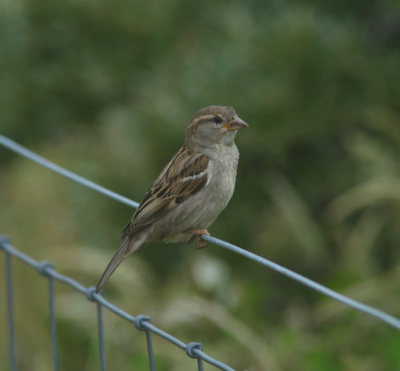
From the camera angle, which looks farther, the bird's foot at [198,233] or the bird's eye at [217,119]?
the bird's eye at [217,119]

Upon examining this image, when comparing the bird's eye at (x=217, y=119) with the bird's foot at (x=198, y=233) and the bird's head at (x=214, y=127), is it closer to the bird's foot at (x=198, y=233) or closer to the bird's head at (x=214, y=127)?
the bird's head at (x=214, y=127)

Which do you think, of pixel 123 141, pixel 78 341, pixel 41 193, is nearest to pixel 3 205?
pixel 41 193

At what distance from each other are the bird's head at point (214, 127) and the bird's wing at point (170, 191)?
0.13 m

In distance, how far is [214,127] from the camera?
11.0 feet

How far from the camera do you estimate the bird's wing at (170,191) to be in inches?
122

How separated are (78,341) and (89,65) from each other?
3.23 m

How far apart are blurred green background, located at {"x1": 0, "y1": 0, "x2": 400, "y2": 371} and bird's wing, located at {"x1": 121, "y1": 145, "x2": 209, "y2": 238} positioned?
2.08 ft

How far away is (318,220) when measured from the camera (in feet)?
15.2

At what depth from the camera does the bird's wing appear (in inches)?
122

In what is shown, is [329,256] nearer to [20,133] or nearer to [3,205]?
[3,205]

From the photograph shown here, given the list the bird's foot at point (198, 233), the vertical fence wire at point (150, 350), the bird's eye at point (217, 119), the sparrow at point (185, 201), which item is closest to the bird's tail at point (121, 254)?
the sparrow at point (185, 201)

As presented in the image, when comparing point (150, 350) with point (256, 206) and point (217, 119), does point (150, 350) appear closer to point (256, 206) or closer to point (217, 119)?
point (217, 119)

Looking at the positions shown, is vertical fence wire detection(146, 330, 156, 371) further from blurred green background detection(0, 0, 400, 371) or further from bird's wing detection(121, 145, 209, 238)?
blurred green background detection(0, 0, 400, 371)

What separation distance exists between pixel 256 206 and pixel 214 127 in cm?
146
